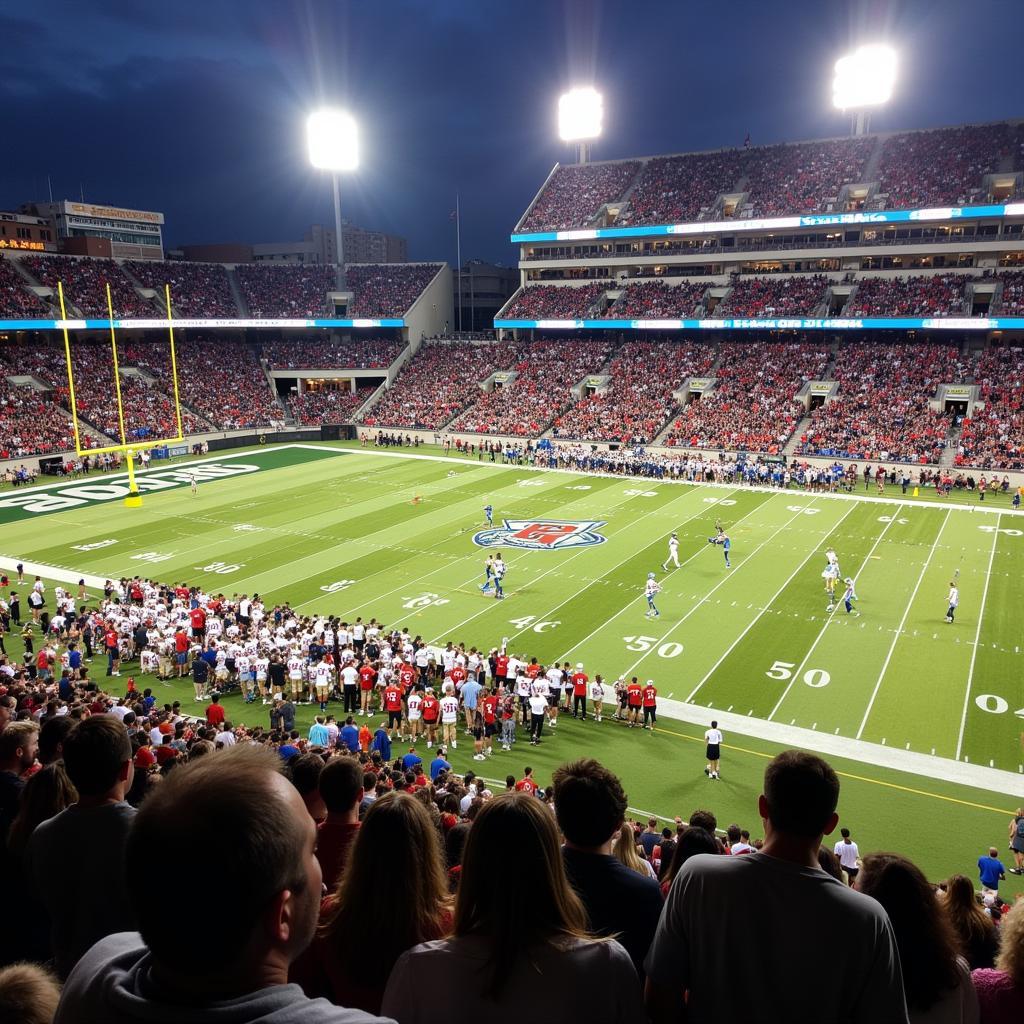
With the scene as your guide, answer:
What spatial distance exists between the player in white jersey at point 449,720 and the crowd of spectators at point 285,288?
177ft

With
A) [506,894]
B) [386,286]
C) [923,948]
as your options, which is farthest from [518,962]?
[386,286]

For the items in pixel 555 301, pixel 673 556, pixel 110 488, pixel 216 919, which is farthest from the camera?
pixel 555 301

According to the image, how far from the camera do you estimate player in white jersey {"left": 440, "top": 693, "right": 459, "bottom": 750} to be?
14555 mm

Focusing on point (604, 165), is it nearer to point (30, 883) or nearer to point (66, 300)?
point (66, 300)

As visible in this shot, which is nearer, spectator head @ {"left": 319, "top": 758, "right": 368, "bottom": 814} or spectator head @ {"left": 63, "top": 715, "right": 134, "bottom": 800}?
spectator head @ {"left": 63, "top": 715, "right": 134, "bottom": 800}

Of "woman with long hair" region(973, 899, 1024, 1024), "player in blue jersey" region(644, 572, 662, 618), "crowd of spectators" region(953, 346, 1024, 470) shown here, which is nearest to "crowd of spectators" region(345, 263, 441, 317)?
"crowd of spectators" region(953, 346, 1024, 470)

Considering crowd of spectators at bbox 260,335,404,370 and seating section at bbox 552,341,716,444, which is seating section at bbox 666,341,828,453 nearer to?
seating section at bbox 552,341,716,444

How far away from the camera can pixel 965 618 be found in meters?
20.8

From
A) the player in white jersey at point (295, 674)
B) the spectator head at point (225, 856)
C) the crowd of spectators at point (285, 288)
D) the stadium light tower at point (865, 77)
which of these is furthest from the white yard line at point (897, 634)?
the crowd of spectators at point (285, 288)

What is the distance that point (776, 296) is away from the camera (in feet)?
174

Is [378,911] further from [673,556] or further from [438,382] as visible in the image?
[438,382]

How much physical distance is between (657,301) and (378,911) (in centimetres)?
5797

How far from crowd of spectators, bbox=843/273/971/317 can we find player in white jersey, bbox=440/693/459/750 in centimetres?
4351

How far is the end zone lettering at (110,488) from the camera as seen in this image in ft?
115
